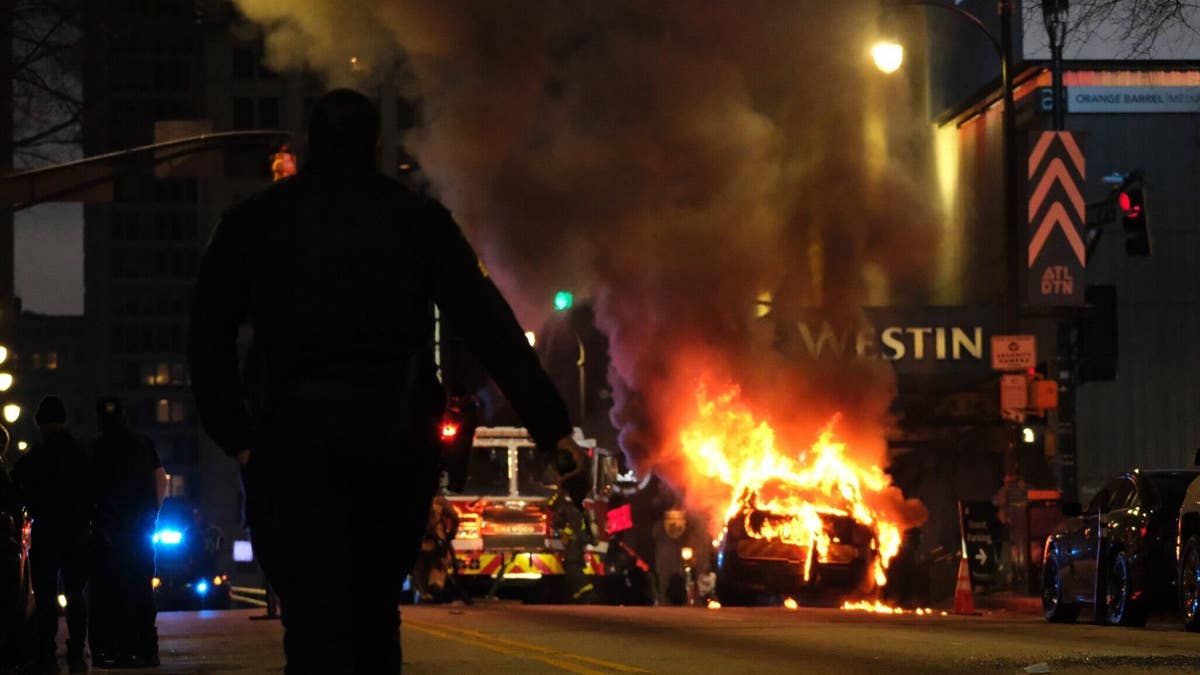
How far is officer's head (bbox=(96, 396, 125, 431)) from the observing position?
13.4 m

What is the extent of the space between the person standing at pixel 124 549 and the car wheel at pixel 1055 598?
10148 millimetres

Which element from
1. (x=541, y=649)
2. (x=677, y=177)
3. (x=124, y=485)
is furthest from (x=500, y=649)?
(x=677, y=177)

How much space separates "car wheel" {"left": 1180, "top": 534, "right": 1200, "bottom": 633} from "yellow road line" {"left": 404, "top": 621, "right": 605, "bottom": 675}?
580 cm

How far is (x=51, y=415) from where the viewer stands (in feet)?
44.6

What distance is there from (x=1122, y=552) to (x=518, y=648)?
268 inches

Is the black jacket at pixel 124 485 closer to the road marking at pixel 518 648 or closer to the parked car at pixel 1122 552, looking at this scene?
the road marking at pixel 518 648

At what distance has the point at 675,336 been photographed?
118 ft

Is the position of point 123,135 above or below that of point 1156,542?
above

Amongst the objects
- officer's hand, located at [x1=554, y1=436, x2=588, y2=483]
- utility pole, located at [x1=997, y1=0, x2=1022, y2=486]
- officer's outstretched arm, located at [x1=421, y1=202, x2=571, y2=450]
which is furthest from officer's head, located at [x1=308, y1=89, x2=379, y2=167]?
utility pole, located at [x1=997, y1=0, x2=1022, y2=486]

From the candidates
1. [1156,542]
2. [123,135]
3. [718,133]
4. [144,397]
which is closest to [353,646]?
[1156,542]

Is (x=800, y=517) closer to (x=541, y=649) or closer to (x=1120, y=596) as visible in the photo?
(x=1120, y=596)

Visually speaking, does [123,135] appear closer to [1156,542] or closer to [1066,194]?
[1066,194]

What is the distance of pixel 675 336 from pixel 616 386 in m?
2.07

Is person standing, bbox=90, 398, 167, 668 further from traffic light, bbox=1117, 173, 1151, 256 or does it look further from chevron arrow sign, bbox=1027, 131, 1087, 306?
→ traffic light, bbox=1117, 173, 1151, 256
